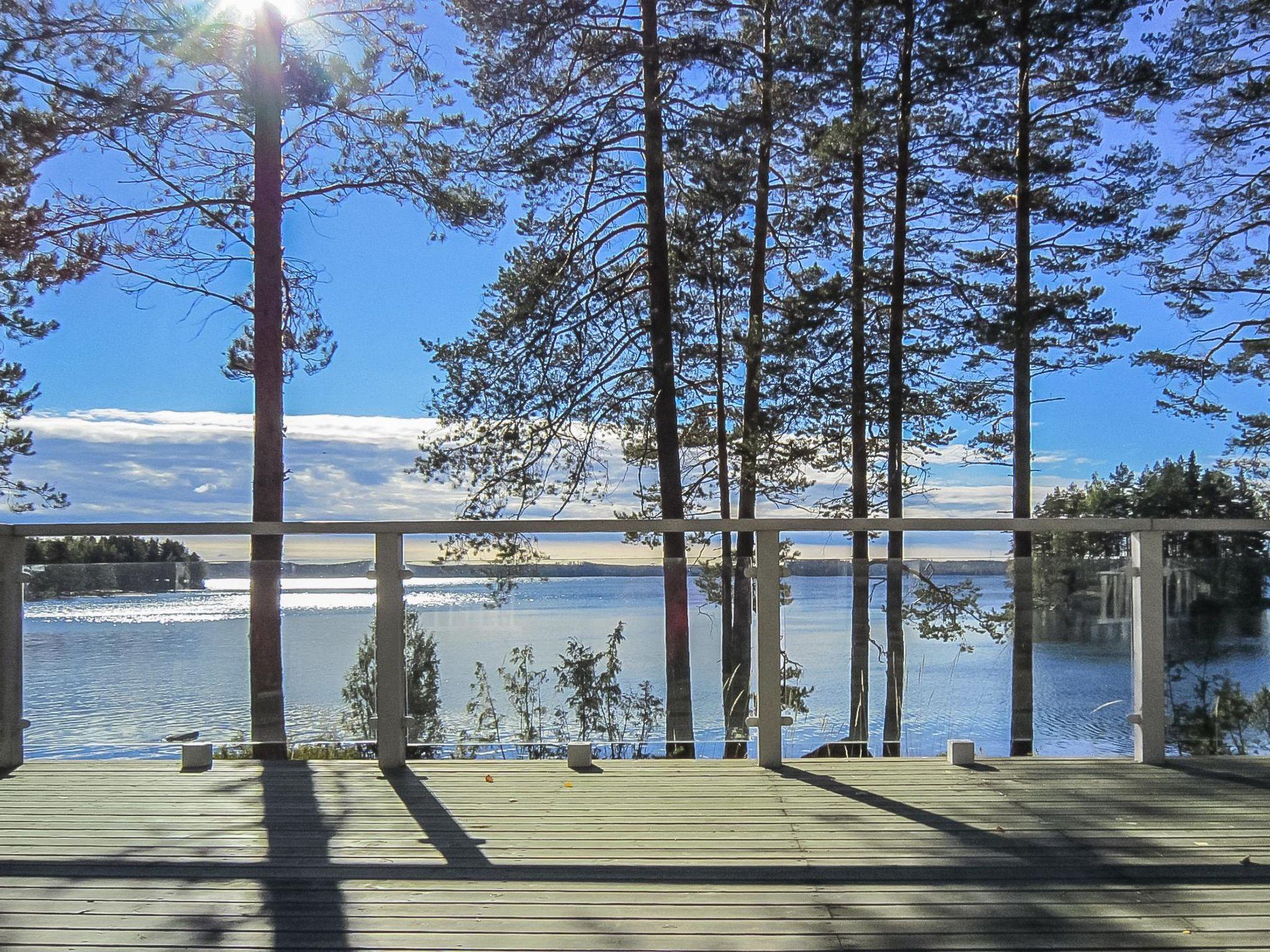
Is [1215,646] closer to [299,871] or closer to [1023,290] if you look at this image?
[299,871]

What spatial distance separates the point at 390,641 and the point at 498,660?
20.3 inches

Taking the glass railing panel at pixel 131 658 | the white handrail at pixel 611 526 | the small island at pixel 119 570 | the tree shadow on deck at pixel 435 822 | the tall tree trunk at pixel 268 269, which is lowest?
the tree shadow on deck at pixel 435 822

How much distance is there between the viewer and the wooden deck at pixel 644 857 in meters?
2.68

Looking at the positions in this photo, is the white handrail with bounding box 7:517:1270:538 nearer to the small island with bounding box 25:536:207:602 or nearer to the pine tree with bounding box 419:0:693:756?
the small island with bounding box 25:536:207:602

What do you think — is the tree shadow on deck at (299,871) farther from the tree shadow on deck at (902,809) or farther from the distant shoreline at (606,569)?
the tree shadow on deck at (902,809)

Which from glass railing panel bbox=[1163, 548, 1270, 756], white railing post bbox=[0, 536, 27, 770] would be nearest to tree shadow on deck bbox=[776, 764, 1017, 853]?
A: glass railing panel bbox=[1163, 548, 1270, 756]

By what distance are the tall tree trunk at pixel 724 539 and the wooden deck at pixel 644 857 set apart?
0.30m

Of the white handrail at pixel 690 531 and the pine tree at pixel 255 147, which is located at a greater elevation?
the pine tree at pixel 255 147

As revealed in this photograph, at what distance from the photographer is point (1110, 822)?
366cm

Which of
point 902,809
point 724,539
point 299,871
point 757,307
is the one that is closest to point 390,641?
point 299,871

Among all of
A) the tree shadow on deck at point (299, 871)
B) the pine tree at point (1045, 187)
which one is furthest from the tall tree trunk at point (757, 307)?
the tree shadow on deck at point (299, 871)

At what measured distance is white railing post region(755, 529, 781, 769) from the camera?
4555 millimetres

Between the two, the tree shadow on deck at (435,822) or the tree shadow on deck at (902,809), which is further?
the tree shadow on deck at (902,809)

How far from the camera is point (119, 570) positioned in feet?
16.0
